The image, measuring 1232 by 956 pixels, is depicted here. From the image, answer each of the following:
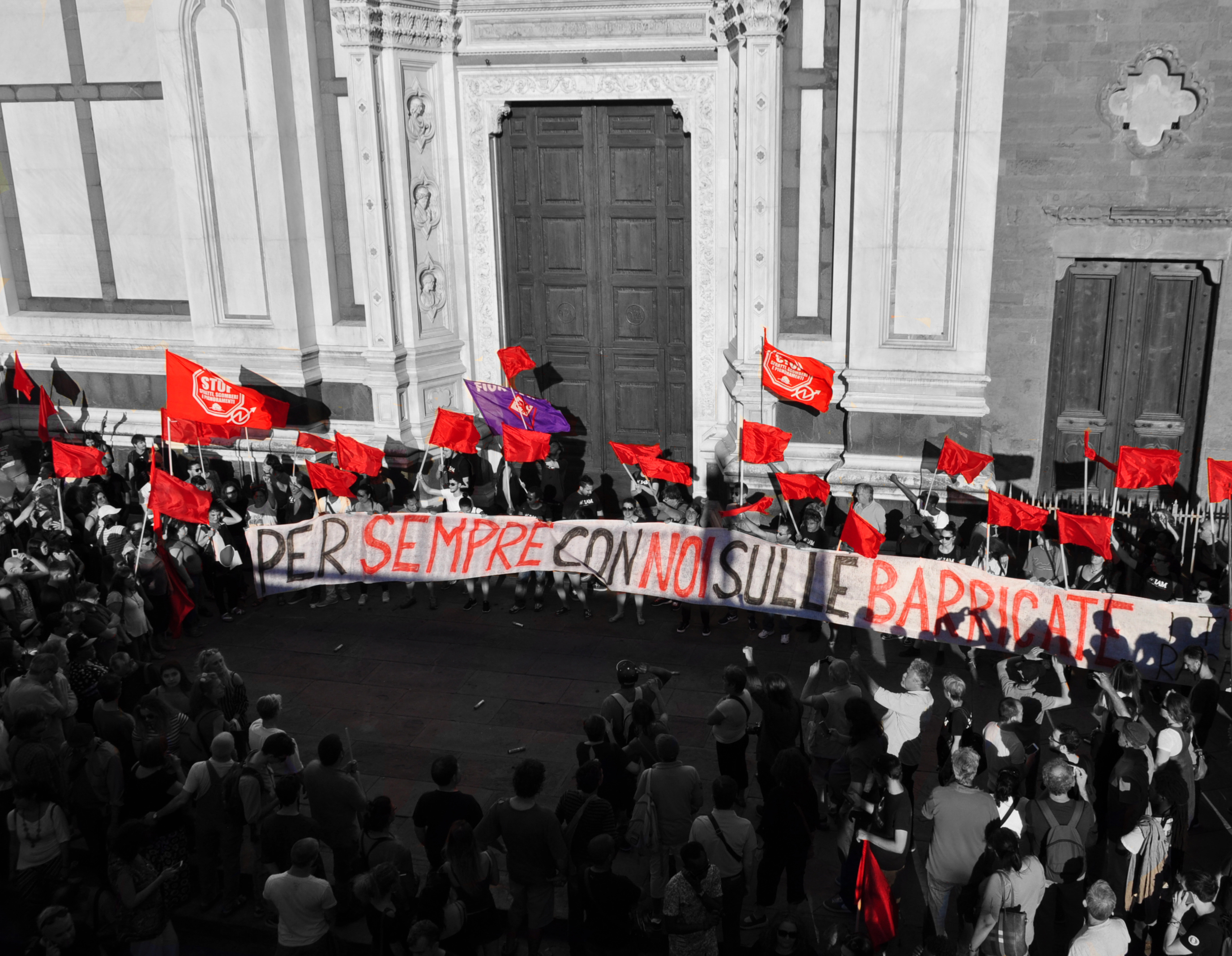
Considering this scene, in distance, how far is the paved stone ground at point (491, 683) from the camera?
10.7 m

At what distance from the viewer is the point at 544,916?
8.12 m

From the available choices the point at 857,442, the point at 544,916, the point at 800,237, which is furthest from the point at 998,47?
the point at 544,916

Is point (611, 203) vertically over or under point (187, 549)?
over

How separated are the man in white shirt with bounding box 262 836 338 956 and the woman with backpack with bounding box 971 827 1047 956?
155 inches

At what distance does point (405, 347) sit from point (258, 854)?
8785 mm

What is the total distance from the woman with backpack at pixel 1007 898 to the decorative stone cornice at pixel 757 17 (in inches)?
409

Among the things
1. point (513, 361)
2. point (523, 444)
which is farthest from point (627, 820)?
point (513, 361)

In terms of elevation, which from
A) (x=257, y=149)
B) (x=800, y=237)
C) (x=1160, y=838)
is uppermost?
(x=257, y=149)

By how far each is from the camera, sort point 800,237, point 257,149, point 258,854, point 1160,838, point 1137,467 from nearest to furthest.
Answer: point 1160,838, point 258,854, point 1137,467, point 800,237, point 257,149

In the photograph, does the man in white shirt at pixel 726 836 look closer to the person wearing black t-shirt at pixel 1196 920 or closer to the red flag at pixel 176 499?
the person wearing black t-shirt at pixel 1196 920

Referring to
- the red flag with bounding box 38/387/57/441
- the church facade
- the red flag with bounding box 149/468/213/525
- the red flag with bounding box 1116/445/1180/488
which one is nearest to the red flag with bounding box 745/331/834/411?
the church facade

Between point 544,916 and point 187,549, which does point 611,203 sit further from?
point 544,916

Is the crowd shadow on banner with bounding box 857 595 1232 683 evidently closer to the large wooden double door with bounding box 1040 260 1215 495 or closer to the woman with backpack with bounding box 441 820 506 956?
the large wooden double door with bounding box 1040 260 1215 495

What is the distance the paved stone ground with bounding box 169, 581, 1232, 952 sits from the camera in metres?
10.7
